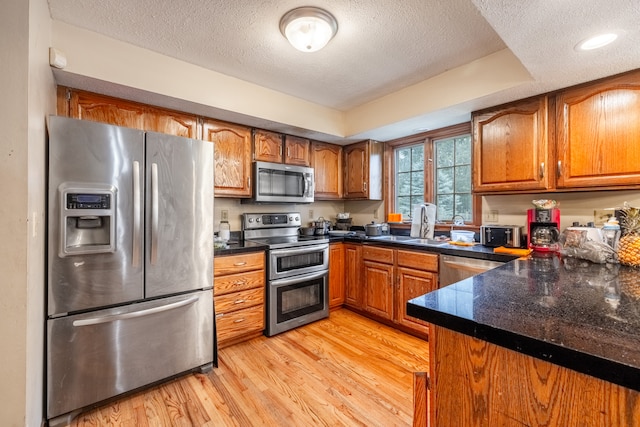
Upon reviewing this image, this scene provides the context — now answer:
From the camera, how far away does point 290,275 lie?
107 inches

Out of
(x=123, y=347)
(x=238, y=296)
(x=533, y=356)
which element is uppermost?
(x=533, y=356)

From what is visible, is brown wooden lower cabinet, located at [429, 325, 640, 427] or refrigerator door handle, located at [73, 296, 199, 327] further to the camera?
refrigerator door handle, located at [73, 296, 199, 327]

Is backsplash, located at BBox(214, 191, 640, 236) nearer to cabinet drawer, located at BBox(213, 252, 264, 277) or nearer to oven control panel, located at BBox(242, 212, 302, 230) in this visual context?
oven control panel, located at BBox(242, 212, 302, 230)

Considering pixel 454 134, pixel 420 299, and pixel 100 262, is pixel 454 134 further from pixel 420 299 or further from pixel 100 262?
pixel 100 262

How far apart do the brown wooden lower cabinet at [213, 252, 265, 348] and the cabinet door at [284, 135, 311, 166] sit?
45.6 inches

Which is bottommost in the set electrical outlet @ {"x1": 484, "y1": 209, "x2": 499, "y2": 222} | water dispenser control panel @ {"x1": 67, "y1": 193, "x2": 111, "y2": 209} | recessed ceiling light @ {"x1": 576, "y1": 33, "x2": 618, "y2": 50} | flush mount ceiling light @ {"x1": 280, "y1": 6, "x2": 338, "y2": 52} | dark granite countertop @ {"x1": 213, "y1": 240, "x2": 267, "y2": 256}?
dark granite countertop @ {"x1": 213, "y1": 240, "x2": 267, "y2": 256}

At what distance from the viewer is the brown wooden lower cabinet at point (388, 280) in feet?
8.23

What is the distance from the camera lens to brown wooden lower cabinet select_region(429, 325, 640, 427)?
545mm

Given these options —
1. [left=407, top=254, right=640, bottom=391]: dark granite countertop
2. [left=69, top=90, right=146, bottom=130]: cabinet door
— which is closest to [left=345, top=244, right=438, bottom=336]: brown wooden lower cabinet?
[left=407, top=254, right=640, bottom=391]: dark granite countertop

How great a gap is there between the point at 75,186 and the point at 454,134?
125 inches

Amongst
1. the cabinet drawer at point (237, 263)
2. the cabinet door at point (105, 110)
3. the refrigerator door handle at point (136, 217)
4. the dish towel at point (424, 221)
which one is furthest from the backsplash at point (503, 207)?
the refrigerator door handle at point (136, 217)

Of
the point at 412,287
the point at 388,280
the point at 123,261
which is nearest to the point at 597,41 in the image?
the point at 412,287

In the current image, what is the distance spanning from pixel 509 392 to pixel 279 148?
2798 mm

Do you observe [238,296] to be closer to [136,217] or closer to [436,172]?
[136,217]
